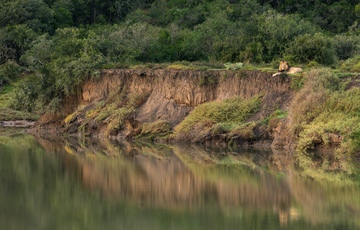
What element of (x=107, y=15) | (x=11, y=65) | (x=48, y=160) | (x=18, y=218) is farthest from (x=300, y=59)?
(x=107, y=15)

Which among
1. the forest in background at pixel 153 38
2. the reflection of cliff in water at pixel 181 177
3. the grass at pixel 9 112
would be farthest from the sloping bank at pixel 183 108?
the grass at pixel 9 112

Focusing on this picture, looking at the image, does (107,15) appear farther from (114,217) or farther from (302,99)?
(114,217)

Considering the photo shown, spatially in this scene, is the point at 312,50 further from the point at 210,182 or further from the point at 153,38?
the point at 210,182

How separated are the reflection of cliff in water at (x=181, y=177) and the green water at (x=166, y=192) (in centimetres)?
4

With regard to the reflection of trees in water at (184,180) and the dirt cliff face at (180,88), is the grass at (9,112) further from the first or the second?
the reflection of trees in water at (184,180)

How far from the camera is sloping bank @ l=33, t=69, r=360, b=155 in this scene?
48781 millimetres

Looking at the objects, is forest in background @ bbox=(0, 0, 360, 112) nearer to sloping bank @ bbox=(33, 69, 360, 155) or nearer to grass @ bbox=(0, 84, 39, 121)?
grass @ bbox=(0, 84, 39, 121)

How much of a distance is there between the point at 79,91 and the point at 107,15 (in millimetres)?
33007

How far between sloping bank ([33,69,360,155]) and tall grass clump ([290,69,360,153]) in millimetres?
348

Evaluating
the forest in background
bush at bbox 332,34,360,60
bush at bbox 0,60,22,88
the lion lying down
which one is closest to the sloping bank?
the lion lying down

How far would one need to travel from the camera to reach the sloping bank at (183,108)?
4878 centimetres

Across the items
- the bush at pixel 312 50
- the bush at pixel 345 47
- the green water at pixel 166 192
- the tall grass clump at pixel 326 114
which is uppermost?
the bush at pixel 345 47

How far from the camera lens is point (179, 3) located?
307ft

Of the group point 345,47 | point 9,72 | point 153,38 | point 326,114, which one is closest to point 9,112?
point 9,72
